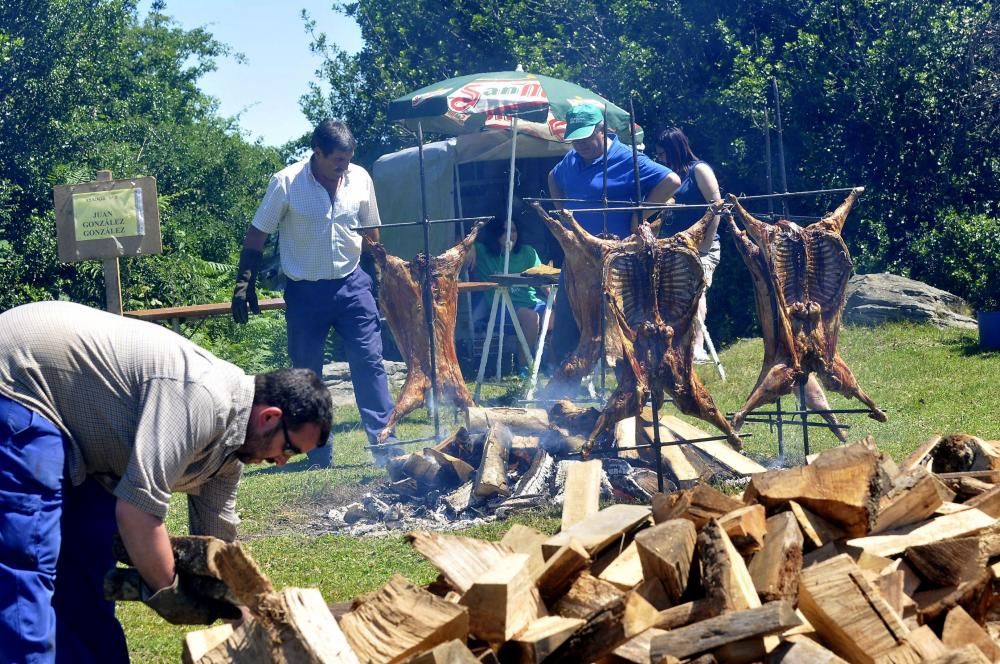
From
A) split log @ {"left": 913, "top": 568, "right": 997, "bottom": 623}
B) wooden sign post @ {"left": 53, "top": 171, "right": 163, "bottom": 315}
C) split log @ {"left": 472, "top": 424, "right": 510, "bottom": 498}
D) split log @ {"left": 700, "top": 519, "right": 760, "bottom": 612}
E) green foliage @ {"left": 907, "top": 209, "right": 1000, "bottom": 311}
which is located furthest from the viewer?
green foliage @ {"left": 907, "top": 209, "right": 1000, "bottom": 311}

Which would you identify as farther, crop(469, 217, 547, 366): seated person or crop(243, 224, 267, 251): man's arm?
crop(469, 217, 547, 366): seated person

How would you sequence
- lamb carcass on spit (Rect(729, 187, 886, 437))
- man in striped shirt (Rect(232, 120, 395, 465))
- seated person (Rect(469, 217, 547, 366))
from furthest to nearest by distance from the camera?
seated person (Rect(469, 217, 547, 366)) < man in striped shirt (Rect(232, 120, 395, 465)) < lamb carcass on spit (Rect(729, 187, 886, 437))

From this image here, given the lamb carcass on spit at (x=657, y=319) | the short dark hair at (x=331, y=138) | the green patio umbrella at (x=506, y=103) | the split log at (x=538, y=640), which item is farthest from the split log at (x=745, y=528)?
the green patio umbrella at (x=506, y=103)

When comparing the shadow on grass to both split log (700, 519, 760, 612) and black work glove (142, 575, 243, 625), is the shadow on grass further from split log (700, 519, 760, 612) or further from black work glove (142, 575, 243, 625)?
black work glove (142, 575, 243, 625)

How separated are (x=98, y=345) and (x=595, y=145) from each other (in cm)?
482

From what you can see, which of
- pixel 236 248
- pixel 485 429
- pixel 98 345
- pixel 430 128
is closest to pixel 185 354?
pixel 98 345

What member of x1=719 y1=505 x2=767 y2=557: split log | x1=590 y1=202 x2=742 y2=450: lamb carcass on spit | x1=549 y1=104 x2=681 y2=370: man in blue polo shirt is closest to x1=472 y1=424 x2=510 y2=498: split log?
x1=590 y1=202 x2=742 y2=450: lamb carcass on spit

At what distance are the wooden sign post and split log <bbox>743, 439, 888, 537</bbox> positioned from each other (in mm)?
4301

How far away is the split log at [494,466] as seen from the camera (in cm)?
568

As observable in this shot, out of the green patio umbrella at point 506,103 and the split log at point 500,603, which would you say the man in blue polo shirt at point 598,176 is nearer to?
the green patio umbrella at point 506,103

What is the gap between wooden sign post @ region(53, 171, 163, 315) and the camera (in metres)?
6.51

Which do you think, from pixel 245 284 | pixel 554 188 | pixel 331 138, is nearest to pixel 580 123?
pixel 554 188

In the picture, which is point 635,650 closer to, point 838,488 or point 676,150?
point 838,488

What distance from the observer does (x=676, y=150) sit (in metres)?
7.71
